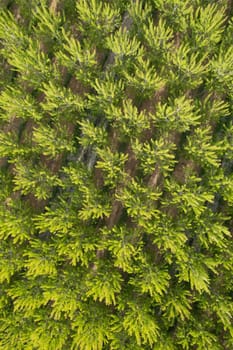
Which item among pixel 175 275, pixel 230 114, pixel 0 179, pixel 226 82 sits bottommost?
pixel 175 275

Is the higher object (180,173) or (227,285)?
(180,173)

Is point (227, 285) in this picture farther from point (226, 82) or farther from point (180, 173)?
point (226, 82)

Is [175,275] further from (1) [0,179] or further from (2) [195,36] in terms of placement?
(2) [195,36]

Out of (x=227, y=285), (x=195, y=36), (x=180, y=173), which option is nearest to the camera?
(x=195, y=36)

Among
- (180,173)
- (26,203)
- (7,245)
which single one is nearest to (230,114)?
(180,173)


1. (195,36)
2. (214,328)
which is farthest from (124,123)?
(214,328)

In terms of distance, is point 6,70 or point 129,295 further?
point 6,70

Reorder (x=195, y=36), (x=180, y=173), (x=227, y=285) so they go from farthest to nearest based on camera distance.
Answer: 1. (x=180, y=173)
2. (x=227, y=285)
3. (x=195, y=36)
